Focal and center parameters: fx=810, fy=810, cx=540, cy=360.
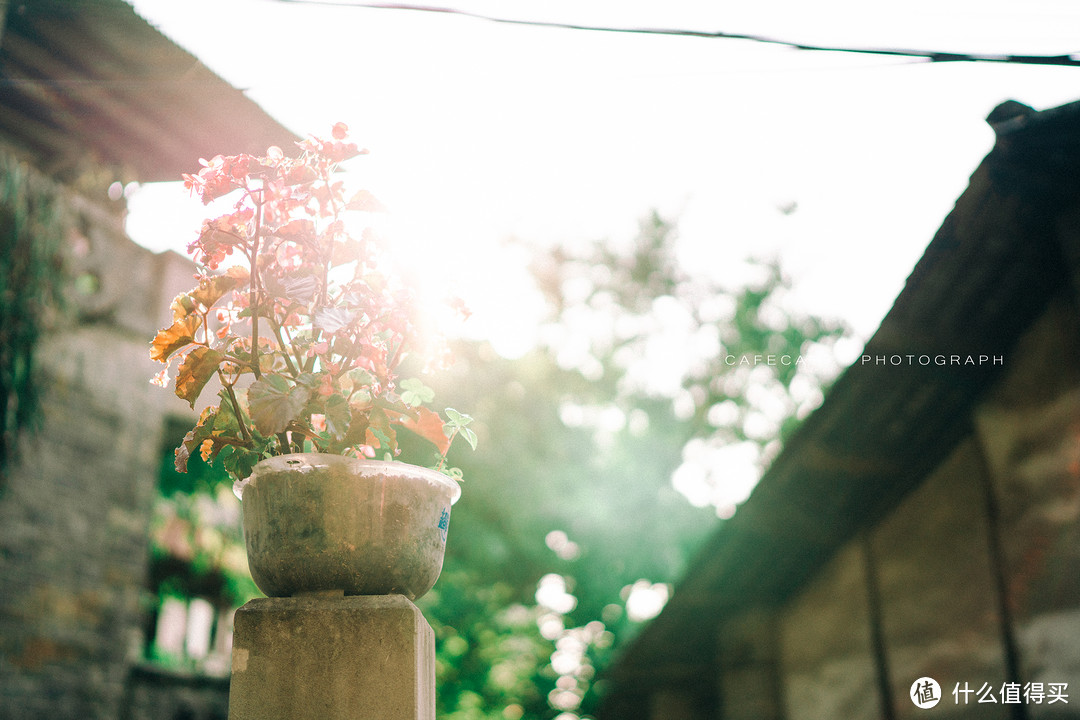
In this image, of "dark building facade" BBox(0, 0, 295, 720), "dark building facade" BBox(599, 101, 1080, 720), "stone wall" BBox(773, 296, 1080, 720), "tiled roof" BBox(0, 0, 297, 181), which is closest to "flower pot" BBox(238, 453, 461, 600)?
"dark building facade" BBox(599, 101, 1080, 720)

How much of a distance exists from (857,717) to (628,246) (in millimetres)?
13969

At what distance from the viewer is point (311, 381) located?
6.85 feet

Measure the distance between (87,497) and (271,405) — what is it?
6290 mm

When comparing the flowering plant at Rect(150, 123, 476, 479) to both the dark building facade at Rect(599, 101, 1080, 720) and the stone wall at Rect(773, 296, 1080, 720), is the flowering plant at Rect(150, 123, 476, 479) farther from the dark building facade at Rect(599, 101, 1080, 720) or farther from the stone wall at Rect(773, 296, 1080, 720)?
the stone wall at Rect(773, 296, 1080, 720)

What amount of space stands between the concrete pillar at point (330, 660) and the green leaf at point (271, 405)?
0.46 m

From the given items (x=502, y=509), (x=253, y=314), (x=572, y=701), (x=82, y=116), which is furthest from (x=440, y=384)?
(x=572, y=701)

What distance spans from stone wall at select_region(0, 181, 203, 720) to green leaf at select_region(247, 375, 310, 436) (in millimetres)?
5766

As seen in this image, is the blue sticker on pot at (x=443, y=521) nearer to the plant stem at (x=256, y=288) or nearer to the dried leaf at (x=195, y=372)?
the plant stem at (x=256, y=288)

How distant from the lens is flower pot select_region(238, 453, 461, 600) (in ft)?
6.70

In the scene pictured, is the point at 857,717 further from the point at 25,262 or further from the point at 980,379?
the point at 25,262

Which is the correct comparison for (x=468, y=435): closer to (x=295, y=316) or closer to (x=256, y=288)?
(x=295, y=316)

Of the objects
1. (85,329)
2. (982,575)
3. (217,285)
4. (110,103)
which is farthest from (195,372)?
(110,103)

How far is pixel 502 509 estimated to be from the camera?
12688mm

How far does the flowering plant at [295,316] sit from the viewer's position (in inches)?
84.7
